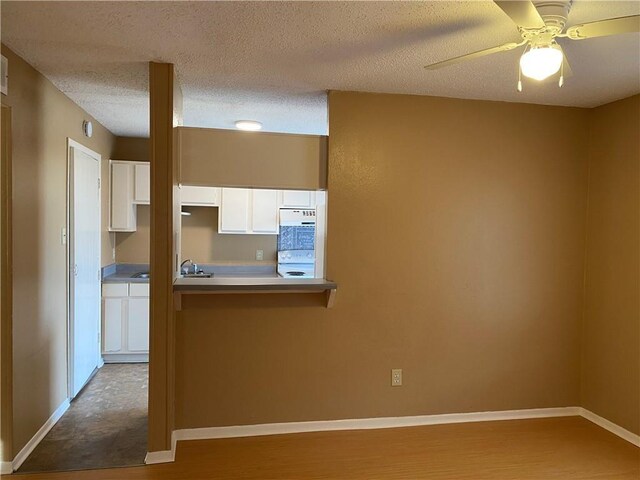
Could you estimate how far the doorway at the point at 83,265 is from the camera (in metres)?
3.39

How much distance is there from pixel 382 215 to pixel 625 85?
69.0 inches

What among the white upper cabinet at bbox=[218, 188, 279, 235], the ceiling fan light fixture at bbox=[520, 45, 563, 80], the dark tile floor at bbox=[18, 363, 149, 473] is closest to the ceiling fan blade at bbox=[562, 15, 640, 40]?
the ceiling fan light fixture at bbox=[520, 45, 563, 80]

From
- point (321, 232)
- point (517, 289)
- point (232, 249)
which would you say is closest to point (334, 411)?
point (321, 232)

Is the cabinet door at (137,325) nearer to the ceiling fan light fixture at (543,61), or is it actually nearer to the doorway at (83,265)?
→ the doorway at (83,265)

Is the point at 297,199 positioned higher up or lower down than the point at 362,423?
higher up

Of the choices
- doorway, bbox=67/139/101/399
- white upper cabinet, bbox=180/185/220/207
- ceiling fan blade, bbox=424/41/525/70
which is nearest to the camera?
ceiling fan blade, bbox=424/41/525/70

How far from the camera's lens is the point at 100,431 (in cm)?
307

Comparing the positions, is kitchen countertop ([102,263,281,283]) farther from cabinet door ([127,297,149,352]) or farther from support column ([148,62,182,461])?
support column ([148,62,182,461])

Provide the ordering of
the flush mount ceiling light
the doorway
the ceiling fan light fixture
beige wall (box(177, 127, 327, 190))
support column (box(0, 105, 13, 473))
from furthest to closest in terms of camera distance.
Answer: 1. the flush mount ceiling light
2. the doorway
3. beige wall (box(177, 127, 327, 190))
4. support column (box(0, 105, 13, 473))
5. the ceiling fan light fixture

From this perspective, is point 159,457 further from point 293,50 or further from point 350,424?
point 293,50

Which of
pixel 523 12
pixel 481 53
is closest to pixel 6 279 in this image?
pixel 481 53

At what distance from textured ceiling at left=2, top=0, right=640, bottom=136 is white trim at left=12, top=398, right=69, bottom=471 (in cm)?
229

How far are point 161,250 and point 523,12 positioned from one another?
218 centimetres

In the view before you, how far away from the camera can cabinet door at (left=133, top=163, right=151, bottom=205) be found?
466 centimetres
